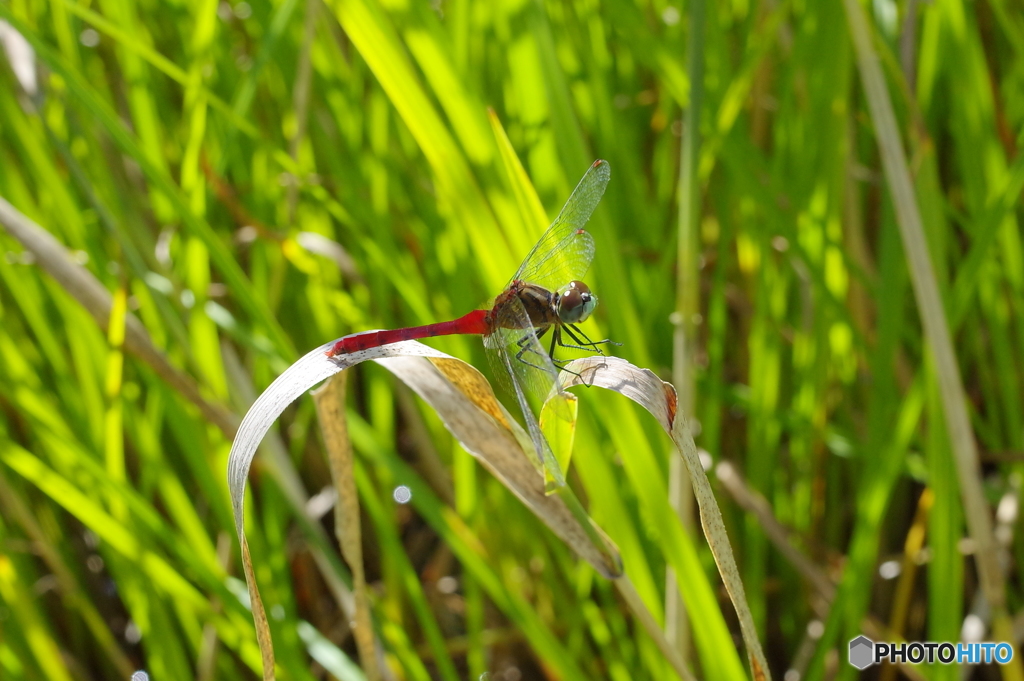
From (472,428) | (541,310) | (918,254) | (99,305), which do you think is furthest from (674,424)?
(99,305)

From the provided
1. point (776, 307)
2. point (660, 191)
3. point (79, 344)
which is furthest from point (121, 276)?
point (776, 307)

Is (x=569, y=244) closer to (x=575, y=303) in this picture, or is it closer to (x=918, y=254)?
(x=575, y=303)

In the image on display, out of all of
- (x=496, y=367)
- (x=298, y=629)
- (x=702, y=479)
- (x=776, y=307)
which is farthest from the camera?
(x=776, y=307)

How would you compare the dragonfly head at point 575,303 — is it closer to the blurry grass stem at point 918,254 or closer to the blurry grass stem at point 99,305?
the blurry grass stem at point 918,254

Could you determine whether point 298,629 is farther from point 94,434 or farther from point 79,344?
point 79,344

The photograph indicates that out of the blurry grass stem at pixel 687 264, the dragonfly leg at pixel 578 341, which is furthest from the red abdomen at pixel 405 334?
the blurry grass stem at pixel 687 264

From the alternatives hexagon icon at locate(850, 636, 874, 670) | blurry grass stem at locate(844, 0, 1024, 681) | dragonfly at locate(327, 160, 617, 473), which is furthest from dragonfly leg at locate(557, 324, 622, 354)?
hexagon icon at locate(850, 636, 874, 670)
